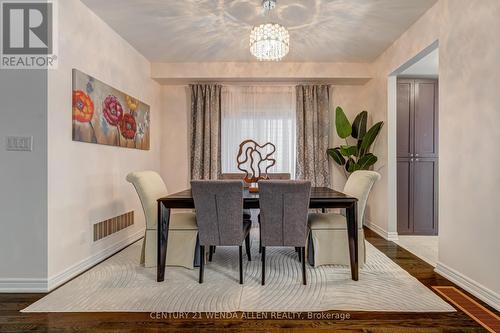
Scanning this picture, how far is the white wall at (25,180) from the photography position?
7.43 feet

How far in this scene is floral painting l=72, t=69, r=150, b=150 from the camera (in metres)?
2.66

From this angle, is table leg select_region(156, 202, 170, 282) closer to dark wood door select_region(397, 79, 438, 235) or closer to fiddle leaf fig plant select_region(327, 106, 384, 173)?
fiddle leaf fig plant select_region(327, 106, 384, 173)

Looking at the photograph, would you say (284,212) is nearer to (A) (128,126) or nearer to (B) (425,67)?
(A) (128,126)

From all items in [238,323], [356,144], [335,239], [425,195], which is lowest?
[238,323]

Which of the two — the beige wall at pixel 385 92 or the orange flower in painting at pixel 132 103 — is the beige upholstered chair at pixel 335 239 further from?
the orange flower in painting at pixel 132 103

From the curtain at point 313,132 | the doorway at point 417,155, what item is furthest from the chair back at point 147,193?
the doorway at point 417,155

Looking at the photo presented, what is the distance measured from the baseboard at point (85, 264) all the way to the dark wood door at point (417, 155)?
3894 millimetres

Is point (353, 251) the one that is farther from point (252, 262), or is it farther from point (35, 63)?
point (35, 63)

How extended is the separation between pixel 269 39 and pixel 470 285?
2732 mm

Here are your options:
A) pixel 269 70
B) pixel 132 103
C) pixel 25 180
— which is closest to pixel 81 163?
pixel 25 180

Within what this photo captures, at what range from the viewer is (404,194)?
4074mm

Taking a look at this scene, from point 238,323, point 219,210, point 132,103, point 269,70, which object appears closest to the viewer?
point 238,323

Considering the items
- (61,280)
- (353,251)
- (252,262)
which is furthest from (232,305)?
(61,280)

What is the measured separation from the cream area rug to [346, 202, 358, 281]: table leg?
11 cm
